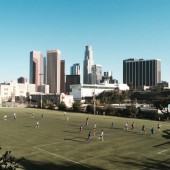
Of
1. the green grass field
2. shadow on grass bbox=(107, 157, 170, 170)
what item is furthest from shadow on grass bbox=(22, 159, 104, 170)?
shadow on grass bbox=(107, 157, 170, 170)

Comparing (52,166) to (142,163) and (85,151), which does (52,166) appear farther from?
(142,163)

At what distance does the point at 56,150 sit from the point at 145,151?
423 inches

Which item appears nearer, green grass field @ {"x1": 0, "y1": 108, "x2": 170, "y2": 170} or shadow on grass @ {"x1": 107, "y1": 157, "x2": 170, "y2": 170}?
shadow on grass @ {"x1": 107, "y1": 157, "x2": 170, "y2": 170}

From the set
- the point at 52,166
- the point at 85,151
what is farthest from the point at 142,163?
the point at 52,166

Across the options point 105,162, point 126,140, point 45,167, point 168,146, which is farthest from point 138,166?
point 126,140

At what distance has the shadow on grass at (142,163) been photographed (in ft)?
85.2

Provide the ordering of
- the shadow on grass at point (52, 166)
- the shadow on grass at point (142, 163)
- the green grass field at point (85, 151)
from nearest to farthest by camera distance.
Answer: the shadow on grass at point (52, 166)
the shadow on grass at point (142, 163)
the green grass field at point (85, 151)

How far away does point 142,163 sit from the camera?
27297 mm

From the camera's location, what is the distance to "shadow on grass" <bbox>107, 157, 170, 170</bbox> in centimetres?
2597

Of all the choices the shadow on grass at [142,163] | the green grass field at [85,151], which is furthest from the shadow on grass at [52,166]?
the shadow on grass at [142,163]

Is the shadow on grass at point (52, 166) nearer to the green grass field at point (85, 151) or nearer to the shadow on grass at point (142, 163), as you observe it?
the green grass field at point (85, 151)

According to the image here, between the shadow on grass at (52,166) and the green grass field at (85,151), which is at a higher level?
the green grass field at (85,151)

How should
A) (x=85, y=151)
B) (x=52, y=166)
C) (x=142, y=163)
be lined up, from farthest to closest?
(x=85, y=151), (x=142, y=163), (x=52, y=166)

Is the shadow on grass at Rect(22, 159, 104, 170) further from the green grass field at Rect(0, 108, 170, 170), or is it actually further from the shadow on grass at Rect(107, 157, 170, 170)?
the shadow on grass at Rect(107, 157, 170, 170)
